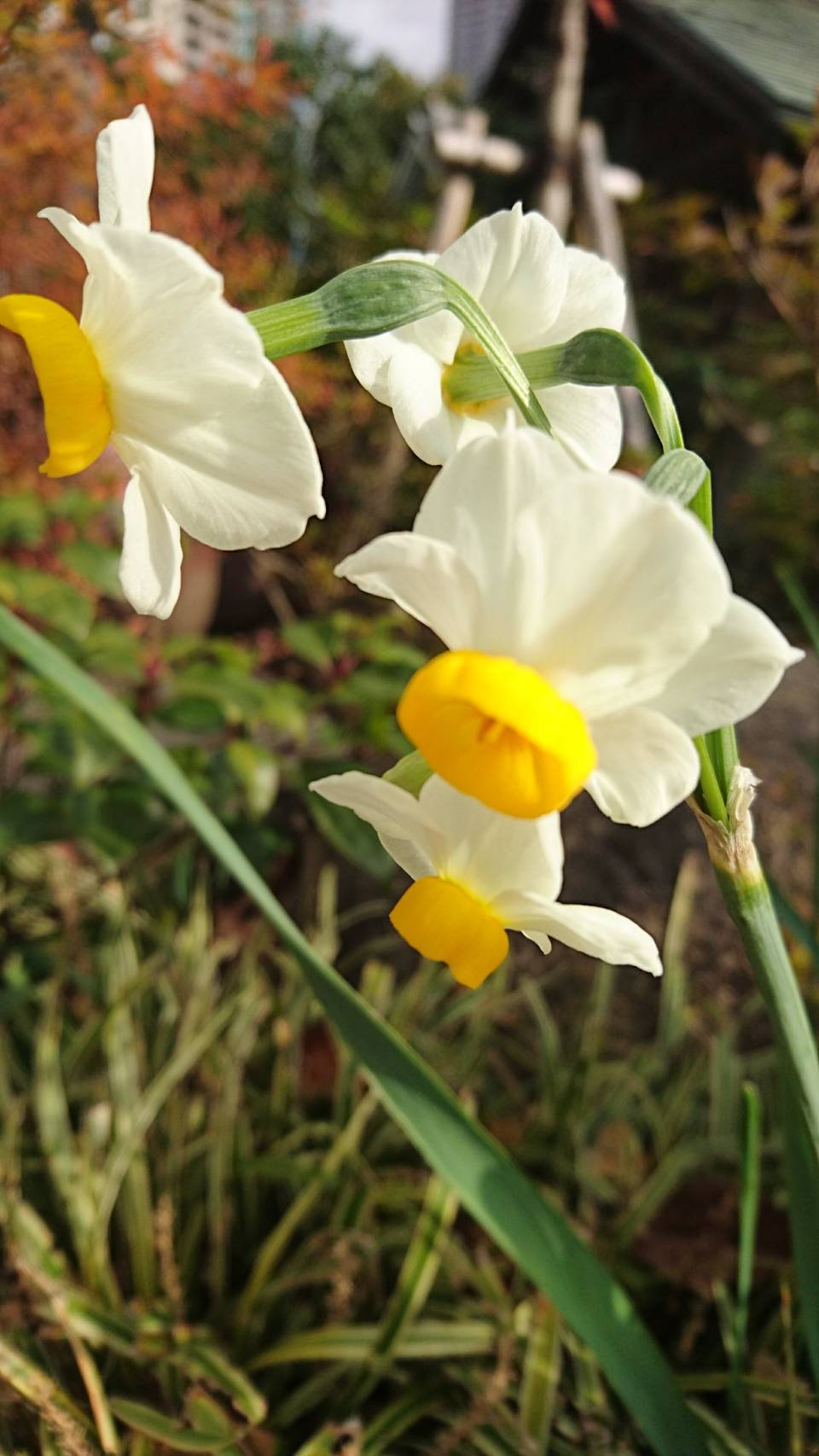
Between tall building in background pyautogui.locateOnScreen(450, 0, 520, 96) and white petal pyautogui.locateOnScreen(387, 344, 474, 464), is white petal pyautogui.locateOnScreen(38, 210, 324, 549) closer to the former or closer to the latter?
white petal pyautogui.locateOnScreen(387, 344, 474, 464)

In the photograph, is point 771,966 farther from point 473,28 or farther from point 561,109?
point 473,28

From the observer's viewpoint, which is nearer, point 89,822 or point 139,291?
point 139,291

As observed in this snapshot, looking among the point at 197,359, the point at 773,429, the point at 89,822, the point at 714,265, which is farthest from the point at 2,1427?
the point at 773,429

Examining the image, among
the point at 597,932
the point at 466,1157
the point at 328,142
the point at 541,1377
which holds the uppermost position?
the point at 597,932

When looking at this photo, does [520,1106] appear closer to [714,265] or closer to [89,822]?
[89,822]

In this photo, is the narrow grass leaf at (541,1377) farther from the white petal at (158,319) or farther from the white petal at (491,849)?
the white petal at (158,319)

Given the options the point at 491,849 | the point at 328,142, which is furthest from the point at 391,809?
the point at 328,142

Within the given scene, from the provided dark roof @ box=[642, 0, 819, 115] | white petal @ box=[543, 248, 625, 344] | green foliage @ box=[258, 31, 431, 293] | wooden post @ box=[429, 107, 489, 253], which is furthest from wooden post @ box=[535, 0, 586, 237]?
white petal @ box=[543, 248, 625, 344]
